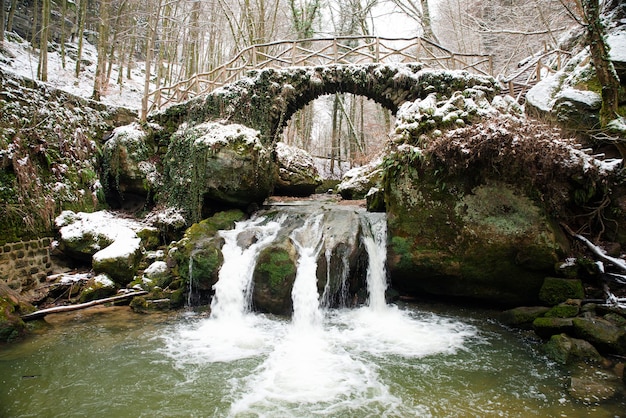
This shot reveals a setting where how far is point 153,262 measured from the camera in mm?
8008

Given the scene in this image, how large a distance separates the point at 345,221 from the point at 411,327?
2.80 meters

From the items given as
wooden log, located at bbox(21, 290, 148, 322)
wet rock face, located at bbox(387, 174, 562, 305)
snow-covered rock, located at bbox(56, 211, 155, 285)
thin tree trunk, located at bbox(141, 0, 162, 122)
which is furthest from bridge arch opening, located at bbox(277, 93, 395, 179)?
wooden log, located at bbox(21, 290, 148, 322)

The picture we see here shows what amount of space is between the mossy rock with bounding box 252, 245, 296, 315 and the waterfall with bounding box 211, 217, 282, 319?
184 mm

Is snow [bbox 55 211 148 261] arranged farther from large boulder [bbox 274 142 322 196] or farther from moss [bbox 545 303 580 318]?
moss [bbox 545 303 580 318]

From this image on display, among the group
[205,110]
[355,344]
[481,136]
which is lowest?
[355,344]

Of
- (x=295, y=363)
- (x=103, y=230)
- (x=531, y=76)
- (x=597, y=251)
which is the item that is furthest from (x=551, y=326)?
(x=103, y=230)

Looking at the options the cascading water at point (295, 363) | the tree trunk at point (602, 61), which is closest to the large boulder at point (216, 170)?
the cascading water at point (295, 363)

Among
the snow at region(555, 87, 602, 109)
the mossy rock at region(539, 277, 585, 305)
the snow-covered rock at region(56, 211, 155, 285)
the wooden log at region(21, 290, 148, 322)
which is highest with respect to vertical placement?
the snow at region(555, 87, 602, 109)

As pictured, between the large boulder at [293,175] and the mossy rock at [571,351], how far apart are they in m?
10.4

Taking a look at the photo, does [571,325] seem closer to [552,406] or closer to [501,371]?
[501,371]

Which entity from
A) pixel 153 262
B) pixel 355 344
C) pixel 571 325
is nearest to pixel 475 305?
pixel 571 325

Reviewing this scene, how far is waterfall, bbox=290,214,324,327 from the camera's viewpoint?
6543mm

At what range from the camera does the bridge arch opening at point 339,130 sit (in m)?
18.5

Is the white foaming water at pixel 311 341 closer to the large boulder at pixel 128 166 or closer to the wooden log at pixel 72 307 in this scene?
the wooden log at pixel 72 307
